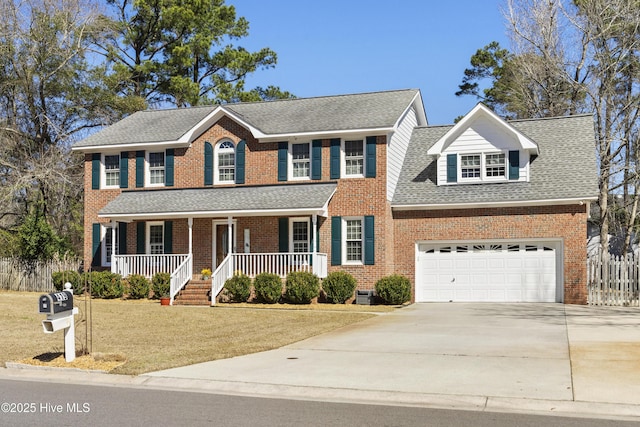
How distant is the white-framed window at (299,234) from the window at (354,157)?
239 cm

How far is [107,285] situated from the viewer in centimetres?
2652

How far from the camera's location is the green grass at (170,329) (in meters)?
13.2

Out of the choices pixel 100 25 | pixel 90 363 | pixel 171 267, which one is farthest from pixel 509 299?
pixel 100 25

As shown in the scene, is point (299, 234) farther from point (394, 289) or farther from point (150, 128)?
point (150, 128)

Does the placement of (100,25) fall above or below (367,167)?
above

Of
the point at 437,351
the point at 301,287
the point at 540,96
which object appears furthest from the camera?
the point at 540,96

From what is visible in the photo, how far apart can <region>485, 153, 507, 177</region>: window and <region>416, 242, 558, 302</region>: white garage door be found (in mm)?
2729

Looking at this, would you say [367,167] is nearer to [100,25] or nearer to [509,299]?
[509,299]

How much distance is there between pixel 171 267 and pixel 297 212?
5606 mm

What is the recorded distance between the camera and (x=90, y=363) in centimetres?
1198

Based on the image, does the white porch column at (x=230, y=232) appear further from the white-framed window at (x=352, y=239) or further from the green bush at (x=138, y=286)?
Answer: the white-framed window at (x=352, y=239)

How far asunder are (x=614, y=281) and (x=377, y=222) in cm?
797

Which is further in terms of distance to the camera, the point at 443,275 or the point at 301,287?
the point at 443,275

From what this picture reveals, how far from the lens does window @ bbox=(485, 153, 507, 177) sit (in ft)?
86.2
